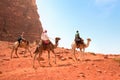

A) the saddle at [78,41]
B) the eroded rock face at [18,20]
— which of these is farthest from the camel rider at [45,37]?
the eroded rock face at [18,20]

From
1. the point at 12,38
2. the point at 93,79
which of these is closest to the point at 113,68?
the point at 93,79

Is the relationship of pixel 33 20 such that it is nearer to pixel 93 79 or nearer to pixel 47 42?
pixel 47 42

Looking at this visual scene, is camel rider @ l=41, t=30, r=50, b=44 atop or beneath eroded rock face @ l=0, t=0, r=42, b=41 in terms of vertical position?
beneath

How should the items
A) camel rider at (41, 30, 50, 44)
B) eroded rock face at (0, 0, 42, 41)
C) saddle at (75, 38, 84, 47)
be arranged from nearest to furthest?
camel rider at (41, 30, 50, 44), saddle at (75, 38, 84, 47), eroded rock face at (0, 0, 42, 41)

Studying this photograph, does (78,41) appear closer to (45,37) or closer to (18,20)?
(45,37)

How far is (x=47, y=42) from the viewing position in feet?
63.3

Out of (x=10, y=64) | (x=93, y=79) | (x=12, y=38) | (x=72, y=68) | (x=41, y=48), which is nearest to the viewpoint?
(x=93, y=79)

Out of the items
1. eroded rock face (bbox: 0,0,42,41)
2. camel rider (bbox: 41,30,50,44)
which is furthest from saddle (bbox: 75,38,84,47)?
eroded rock face (bbox: 0,0,42,41)

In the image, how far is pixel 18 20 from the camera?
189 feet

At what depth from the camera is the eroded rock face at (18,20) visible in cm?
5447

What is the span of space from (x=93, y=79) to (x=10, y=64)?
8.51 m

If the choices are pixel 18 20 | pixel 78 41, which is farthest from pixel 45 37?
pixel 18 20

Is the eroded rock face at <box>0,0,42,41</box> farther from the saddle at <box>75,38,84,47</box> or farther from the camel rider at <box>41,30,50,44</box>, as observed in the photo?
the camel rider at <box>41,30,50,44</box>

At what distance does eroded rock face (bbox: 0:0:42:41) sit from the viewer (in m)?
54.5
